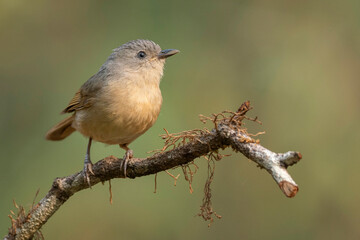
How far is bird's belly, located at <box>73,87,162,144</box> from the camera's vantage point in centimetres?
Answer: 408

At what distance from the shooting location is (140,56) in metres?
A: 4.69

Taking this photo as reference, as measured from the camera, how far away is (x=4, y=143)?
16.6 ft

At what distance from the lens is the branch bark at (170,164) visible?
7.16 feet

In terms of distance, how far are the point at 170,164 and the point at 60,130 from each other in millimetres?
2219

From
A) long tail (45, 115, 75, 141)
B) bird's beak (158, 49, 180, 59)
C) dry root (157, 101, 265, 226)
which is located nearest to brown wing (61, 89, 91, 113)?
long tail (45, 115, 75, 141)

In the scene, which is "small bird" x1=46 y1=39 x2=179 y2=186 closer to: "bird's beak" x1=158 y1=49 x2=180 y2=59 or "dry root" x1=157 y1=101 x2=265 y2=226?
"bird's beak" x1=158 y1=49 x2=180 y2=59

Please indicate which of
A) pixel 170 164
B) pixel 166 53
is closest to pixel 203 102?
pixel 166 53

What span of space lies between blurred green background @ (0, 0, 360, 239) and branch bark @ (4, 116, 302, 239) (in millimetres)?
1009

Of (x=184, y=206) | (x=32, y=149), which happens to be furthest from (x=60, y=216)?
(x=184, y=206)

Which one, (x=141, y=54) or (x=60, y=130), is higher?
(x=141, y=54)

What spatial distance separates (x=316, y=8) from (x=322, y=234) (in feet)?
7.32

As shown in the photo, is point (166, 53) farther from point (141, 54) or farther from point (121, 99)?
point (121, 99)

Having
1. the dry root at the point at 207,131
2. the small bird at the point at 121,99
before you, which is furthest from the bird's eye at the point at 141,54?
the dry root at the point at 207,131

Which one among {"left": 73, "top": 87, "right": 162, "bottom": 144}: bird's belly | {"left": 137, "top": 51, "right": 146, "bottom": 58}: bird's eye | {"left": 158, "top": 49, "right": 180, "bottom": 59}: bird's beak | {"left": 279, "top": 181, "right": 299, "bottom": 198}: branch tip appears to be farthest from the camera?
{"left": 137, "top": 51, "right": 146, "bottom": 58}: bird's eye
